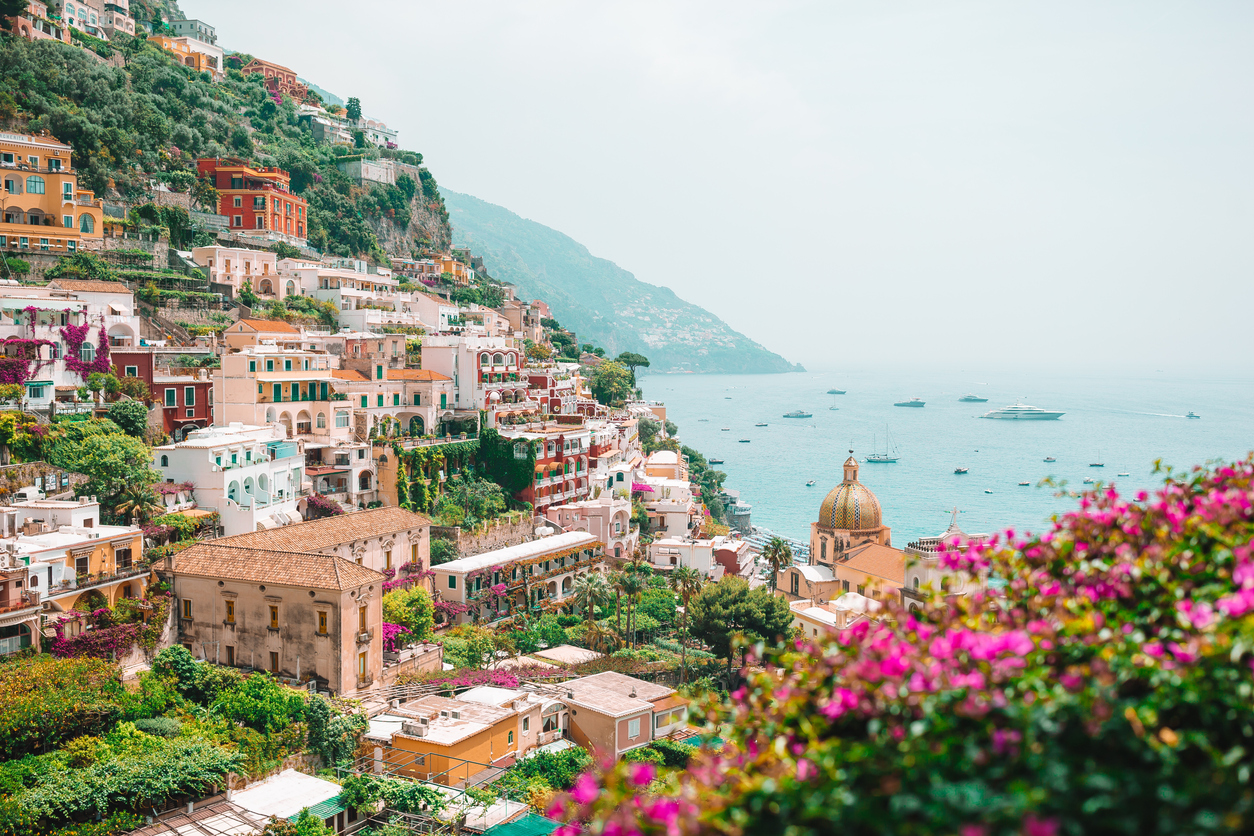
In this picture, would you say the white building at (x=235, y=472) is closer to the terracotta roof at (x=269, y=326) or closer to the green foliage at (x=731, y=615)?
the terracotta roof at (x=269, y=326)

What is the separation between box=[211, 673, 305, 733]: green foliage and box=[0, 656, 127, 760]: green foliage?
294 cm

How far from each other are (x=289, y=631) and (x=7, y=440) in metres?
14.2

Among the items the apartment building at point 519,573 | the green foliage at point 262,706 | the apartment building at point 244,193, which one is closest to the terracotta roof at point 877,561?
the apartment building at point 519,573

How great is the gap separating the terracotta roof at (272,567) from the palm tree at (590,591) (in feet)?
42.3

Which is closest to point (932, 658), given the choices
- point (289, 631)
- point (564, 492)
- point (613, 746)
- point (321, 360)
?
point (613, 746)

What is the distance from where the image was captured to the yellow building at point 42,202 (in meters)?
52.4

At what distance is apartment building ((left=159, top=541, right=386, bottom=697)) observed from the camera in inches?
1208

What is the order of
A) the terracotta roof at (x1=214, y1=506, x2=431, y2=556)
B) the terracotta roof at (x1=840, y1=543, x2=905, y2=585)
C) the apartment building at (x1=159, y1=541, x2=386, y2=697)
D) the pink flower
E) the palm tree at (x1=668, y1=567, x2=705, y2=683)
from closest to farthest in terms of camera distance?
the pink flower, the apartment building at (x1=159, y1=541, x2=386, y2=697), the terracotta roof at (x1=214, y1=506, x2=431, y2=556), the palm tree at (x1=668, y1=567, x2=705, y2=683), the terracotta roof at (x1=840, y1=543, x2=905, y2=585)

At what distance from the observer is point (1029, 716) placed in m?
5.88

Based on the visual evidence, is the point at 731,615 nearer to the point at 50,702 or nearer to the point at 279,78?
the point at 50,702

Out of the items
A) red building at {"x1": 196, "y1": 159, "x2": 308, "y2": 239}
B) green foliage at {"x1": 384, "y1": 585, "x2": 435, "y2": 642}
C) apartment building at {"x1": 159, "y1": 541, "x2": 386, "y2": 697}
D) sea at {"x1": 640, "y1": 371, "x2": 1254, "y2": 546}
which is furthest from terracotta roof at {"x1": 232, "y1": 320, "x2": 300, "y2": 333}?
sea at {"x1": 640, "y1": 371, "x2": 1254, "y2": 546}

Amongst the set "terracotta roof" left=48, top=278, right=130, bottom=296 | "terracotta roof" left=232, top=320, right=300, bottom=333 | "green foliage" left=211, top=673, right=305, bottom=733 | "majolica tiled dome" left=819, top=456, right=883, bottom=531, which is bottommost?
"green foliage" left=211, top=673, right=305, bottom=733

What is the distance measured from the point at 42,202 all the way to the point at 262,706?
40613mm

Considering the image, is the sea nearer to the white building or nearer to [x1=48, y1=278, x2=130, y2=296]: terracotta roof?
the white building
